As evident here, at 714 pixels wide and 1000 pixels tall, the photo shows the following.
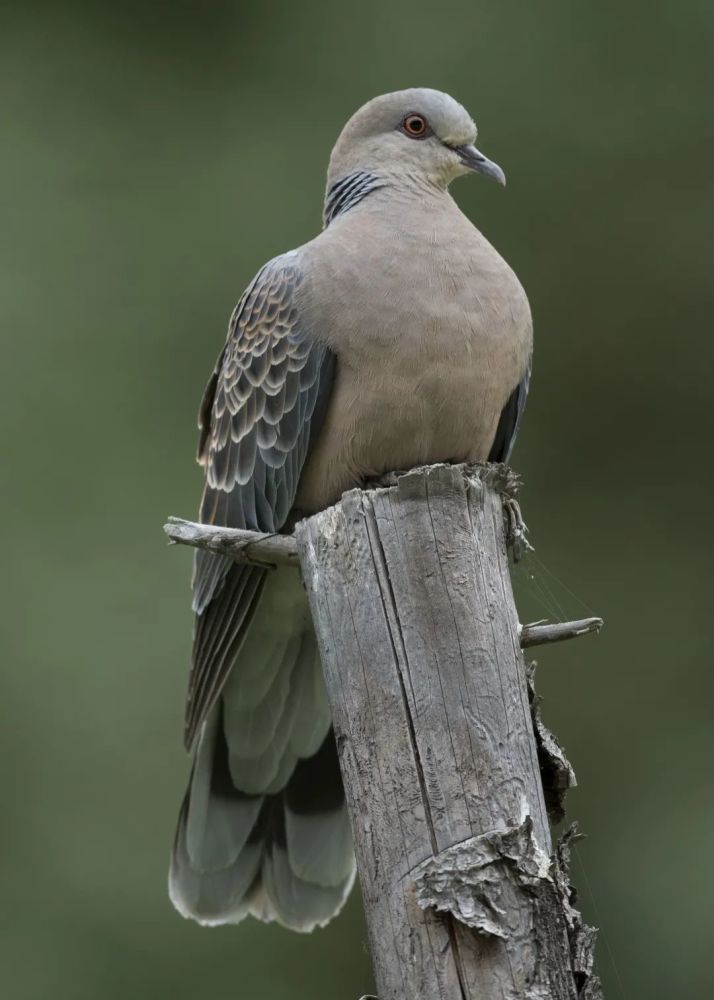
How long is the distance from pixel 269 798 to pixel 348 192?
1578 millimetres

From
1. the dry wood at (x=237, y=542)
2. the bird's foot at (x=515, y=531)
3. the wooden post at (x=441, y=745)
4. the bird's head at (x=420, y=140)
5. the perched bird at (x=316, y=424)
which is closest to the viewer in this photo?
the wooden post at (x=441, y=745)

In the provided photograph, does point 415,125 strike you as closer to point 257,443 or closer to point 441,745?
point 257,443

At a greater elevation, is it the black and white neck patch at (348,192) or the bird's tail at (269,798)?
the black and white neck patch at (348,192)

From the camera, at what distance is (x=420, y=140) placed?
3.76 metres

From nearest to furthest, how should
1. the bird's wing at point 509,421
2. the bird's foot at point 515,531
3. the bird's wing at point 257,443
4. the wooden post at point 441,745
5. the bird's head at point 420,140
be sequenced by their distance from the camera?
the wooden post at point 441,745 → the bird's foot at point 515,531 → the bird's wing at point 257,443 → the bird's wing at point 509,421 → the bird's head at point 420,140

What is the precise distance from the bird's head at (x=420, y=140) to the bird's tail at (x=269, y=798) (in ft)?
3.60

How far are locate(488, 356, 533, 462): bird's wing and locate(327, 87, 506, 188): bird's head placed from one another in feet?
1.81

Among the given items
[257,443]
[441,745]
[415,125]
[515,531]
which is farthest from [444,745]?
[415,125]

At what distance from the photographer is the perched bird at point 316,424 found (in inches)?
128

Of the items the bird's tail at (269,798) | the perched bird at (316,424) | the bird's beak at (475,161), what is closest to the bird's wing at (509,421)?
the perched bird at (316,424)

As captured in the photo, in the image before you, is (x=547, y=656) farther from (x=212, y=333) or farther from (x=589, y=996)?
(x=589, y=996)

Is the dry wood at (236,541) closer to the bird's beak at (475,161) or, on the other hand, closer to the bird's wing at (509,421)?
the bird's wing at (509,421)

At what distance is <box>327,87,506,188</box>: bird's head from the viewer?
3.74m

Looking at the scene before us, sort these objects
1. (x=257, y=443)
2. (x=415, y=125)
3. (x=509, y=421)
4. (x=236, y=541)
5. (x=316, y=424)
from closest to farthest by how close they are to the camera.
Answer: (x=236, y=541) < (x=316, y=424) < (x=257, y=443) < (x=509, y=421) < (x=415, y=125)
